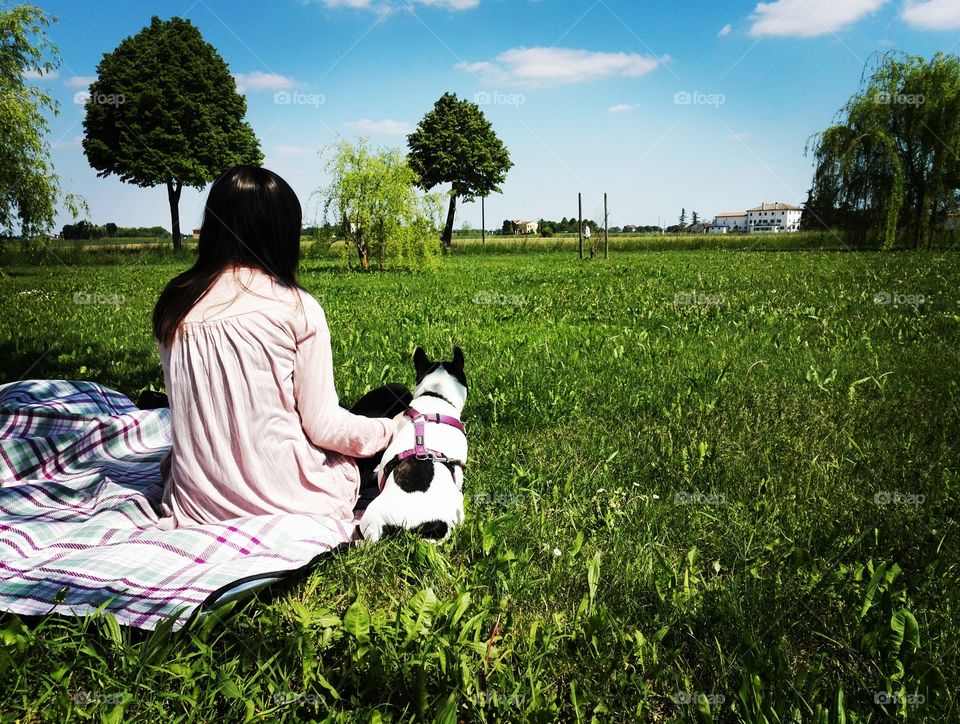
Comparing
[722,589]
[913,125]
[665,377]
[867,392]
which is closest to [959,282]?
[867,392]

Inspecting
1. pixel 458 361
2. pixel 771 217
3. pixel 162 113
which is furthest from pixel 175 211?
pixel 771 217

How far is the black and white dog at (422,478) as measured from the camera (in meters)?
3.01

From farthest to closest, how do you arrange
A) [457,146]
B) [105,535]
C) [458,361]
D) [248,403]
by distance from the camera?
[457,146], [458,361], [105,535], [248,403]

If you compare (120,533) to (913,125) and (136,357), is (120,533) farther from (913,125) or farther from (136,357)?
(913,125)

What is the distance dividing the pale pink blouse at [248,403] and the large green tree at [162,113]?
1353 inches

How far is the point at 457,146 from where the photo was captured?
4934 centimetres

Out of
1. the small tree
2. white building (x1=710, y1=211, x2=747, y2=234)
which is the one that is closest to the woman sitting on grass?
the small tree

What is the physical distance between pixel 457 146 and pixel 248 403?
1955 inches

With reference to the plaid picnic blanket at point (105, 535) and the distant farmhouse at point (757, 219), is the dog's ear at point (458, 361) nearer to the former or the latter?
the plaid picnic blanket at point (105, 535)

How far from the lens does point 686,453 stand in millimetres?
4176

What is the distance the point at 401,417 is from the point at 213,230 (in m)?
1.39

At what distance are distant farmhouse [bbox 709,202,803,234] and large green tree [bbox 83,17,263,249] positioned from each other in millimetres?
110928

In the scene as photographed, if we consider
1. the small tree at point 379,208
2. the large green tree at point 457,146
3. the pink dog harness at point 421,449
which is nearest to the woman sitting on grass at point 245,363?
the pink dog harness at point 421,449

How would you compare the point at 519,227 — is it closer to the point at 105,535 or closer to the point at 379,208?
the point at 379,208
